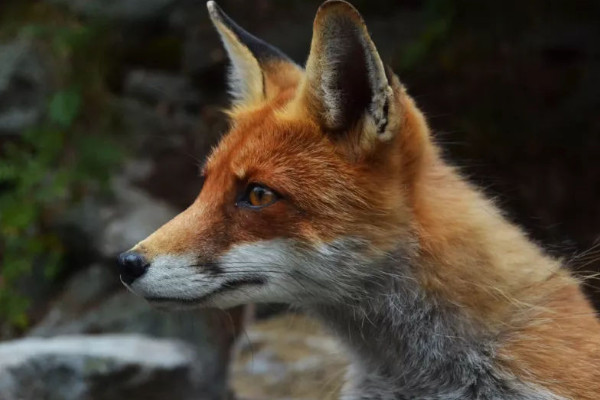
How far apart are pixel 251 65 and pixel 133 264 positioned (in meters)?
1.24

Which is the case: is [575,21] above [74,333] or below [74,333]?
above

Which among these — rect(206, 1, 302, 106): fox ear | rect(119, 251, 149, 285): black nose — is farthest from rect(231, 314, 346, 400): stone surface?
rect(119, 251, 149, 285): black nose

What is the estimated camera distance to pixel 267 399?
5.46m

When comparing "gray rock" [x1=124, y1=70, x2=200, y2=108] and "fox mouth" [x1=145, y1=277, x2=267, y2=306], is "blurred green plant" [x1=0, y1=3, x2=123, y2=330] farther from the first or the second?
"fox mouth" [x1=145, y1=277, x2=267, y2=306]

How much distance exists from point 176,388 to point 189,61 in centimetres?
441

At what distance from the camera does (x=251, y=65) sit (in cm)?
384

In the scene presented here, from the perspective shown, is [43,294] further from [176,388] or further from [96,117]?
[176,388]

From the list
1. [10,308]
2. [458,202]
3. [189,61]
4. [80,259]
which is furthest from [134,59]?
[458,202]

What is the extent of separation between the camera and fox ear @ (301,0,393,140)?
2.98 metres

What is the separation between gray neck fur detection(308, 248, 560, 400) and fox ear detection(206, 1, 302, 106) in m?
1.10

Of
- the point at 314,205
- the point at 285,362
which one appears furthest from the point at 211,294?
the point at 285,362

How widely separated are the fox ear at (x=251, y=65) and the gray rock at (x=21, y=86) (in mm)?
5102

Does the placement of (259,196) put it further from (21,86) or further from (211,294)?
(21,86)

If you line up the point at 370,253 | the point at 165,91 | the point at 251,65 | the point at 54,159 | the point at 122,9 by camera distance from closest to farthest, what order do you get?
1. the point at 370,253
2. the point at 251,65
3. the point at 54,159
4. the point at 122,9
5. the point at 165,91
